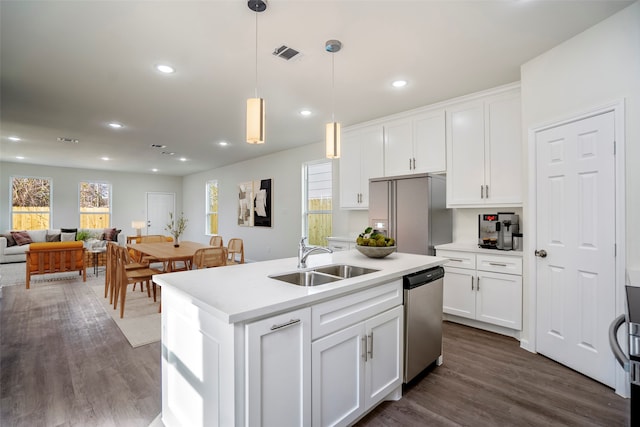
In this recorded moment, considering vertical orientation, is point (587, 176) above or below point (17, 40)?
below

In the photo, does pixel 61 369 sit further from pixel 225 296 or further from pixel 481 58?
pixel 481 58

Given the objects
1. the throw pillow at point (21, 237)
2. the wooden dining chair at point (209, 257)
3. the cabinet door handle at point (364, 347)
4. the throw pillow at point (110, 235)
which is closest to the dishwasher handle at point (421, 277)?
the cabinet door handle at point (364, 347)

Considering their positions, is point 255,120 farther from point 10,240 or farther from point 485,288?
point 10,240

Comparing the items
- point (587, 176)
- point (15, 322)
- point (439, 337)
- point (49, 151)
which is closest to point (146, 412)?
point (439, 337)

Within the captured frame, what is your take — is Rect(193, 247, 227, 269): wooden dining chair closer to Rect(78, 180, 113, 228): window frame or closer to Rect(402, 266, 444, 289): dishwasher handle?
Rect(402, 266, 444, 289): dishwasher handle

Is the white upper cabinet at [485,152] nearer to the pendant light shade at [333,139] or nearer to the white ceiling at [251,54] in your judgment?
the white ceiling at [251,54]

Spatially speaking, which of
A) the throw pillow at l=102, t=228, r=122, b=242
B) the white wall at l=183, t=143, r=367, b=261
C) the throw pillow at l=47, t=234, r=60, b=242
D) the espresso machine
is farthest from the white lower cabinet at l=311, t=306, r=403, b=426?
the throw pillow at l=47, t=234, r=60, b=242

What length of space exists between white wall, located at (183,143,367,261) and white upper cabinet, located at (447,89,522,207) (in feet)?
5.61

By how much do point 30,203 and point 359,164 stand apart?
919 cm

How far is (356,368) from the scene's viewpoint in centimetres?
172

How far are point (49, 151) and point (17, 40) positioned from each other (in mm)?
5357

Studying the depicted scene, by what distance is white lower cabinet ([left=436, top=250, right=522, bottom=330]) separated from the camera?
305 centimetres

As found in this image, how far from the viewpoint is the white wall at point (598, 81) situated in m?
2.07

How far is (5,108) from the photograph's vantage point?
155 inches
